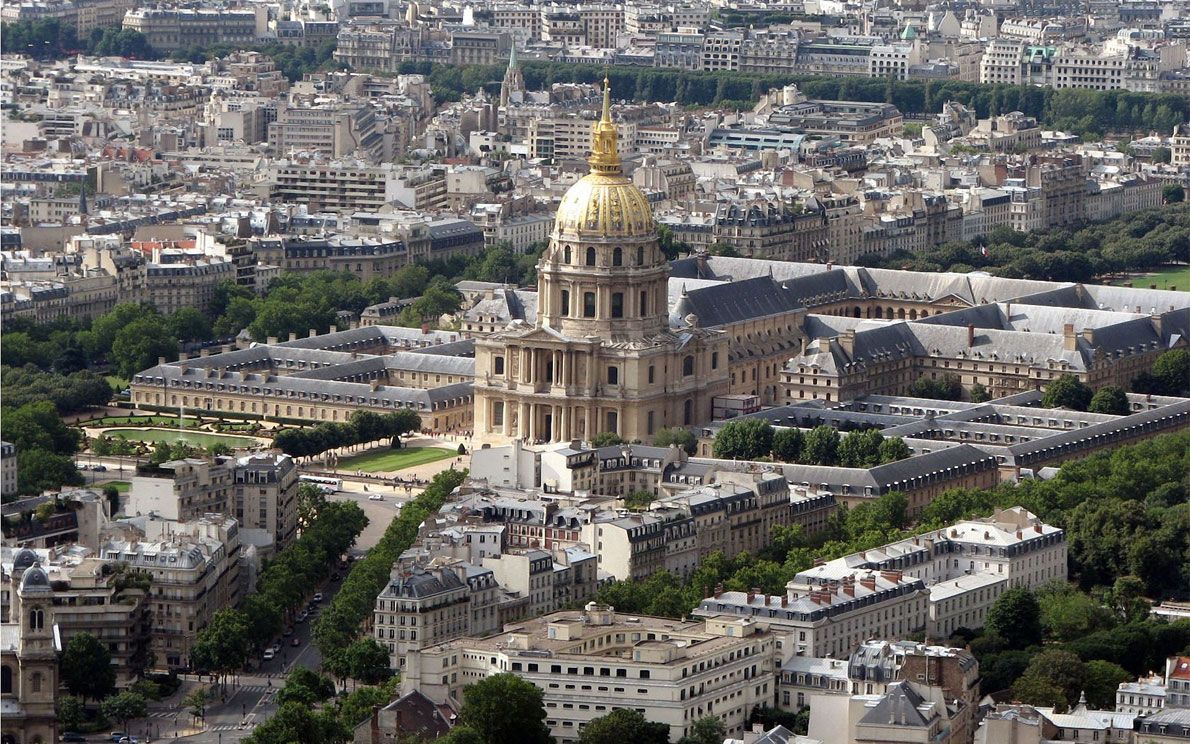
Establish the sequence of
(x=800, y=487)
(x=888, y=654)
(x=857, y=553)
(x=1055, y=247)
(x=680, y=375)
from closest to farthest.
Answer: (x=888, y=654) → (x=857, y=553) → (x=800, y=487) → (x=680, y=375) → (x=1055, y=247)

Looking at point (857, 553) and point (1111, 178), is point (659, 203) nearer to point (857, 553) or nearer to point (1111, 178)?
point (1111, 178)

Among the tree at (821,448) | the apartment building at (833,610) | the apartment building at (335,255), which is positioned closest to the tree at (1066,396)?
the tree at (821,448)

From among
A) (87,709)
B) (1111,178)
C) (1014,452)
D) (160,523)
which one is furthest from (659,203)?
(87,709)

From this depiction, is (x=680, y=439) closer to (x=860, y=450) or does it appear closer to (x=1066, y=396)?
(x=860, y=450)

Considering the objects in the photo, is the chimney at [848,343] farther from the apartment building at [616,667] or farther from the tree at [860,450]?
the apartment building at [616,667]

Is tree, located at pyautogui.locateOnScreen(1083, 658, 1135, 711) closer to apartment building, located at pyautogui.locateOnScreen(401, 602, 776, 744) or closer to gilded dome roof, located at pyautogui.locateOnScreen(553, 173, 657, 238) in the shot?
apartment building, located at pyautogui.locateOnScreen(401, 602, 776, 744)

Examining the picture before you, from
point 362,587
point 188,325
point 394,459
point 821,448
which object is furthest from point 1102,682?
point 188,325
